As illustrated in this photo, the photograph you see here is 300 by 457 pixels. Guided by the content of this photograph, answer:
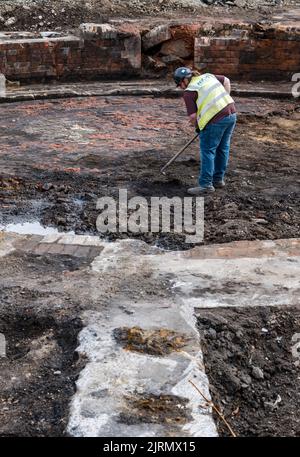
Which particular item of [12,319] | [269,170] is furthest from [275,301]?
[269,170]

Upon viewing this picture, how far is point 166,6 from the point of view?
44.3 ft

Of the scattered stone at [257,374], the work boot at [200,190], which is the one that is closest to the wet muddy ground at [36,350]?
the scattered stone at [257,374]

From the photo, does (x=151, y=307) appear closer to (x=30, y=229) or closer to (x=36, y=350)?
(x=36, y=350)

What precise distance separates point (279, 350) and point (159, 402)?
109 centimetres

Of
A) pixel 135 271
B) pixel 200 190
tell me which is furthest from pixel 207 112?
pixel 135 271

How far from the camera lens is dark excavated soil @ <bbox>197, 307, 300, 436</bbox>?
379cm

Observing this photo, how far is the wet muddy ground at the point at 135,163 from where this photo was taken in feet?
21.5

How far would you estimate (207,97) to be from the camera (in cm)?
684

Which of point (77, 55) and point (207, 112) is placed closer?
point (207, 112)

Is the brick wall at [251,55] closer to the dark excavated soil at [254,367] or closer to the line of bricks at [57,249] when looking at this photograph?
the line of bricks at [57,249]

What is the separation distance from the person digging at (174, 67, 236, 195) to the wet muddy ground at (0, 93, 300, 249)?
0.32 metres

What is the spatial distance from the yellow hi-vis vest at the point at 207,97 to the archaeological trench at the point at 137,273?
875 millimetres

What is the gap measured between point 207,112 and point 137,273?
2.40 metres

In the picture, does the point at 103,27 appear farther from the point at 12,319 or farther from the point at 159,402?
the point at 159,402
